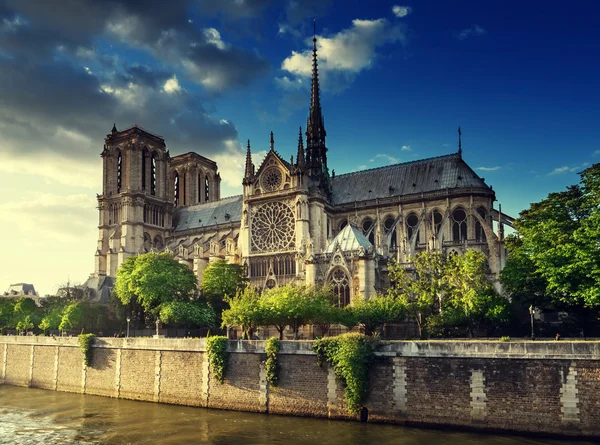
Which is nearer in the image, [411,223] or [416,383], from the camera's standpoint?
[416,383]

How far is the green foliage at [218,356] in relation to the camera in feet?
123

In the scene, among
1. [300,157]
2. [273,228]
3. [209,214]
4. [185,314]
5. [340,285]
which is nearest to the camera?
[185,314]

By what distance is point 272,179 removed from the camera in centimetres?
6975

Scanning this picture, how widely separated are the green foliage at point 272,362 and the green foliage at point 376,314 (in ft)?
31.0

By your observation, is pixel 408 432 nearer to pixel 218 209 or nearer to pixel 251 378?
pixel 251 378

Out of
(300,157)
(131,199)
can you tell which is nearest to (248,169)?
(300,157)

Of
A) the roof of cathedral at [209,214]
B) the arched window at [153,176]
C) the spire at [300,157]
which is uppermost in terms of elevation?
the arched window at [153,176]

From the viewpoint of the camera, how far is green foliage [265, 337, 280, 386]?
35.3m

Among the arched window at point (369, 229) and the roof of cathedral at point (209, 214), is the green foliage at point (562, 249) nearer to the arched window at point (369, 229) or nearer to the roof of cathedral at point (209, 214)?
the arched window at point (369, 229)

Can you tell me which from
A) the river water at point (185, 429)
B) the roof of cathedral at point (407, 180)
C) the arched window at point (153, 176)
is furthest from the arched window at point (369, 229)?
the arched window at point (153, 176)

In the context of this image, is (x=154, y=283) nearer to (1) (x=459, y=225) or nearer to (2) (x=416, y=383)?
(2) (x=416, y=383)

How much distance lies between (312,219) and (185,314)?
2028 centimetres

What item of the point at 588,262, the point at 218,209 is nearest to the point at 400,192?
the point at 218,209

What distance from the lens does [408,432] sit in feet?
96.6
